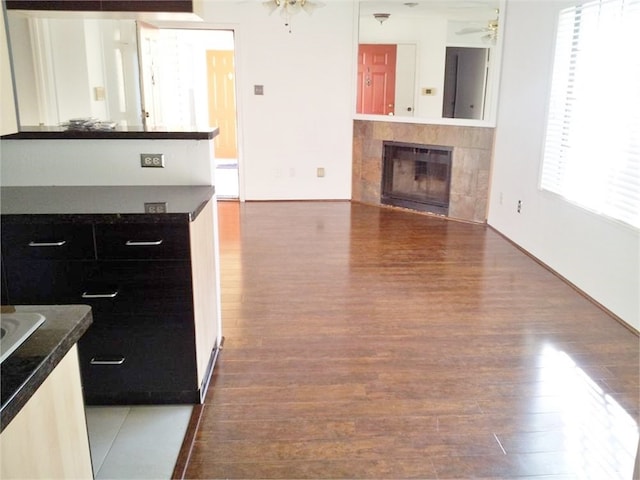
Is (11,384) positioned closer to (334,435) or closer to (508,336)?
(334,435)

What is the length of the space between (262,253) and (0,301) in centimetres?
255

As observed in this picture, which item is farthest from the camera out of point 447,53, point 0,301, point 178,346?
point 447,53

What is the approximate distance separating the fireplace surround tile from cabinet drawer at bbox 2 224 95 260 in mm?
4295

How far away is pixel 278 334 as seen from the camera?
295 cm

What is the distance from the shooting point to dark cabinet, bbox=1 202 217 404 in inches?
79.2

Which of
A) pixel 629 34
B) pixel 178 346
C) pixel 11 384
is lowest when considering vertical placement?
pixel 178 346

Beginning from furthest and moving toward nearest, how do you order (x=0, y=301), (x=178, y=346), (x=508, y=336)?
(x=508, y=336), (x=178, y=346), (x=0, y=301)

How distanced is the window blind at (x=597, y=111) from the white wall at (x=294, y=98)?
2.79m

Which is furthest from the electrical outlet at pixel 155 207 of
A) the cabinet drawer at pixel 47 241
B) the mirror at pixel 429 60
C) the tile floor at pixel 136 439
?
the mirror at pixel 429 60

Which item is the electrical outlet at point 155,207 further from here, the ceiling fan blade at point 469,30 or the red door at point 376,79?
the red door at point 376,79

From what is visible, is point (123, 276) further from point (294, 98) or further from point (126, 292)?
point (294, 98)

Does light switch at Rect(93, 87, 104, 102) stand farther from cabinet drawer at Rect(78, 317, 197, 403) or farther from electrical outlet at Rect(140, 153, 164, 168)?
cabinet drawer at Rect(78, 317, 197, 403)

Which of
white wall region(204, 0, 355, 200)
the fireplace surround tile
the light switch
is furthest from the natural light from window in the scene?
white wall region(204, 0, 355, 200)

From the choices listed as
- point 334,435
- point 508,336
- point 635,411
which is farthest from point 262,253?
point 635,411
